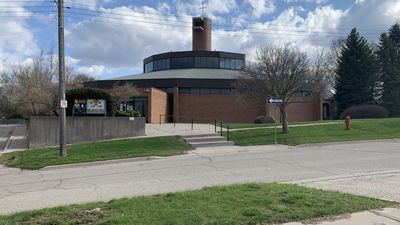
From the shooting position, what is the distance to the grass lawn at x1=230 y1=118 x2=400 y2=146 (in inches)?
943

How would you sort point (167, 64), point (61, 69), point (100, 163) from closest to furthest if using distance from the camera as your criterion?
1. point (100, 163)
2. point (61, 69)
3. point (167, 64)

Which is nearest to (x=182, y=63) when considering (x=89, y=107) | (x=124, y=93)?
(x=124, y=93)

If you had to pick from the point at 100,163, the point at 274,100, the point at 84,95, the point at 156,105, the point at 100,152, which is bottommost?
the point at 100,163

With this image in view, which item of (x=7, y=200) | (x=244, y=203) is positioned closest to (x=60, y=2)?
(x=7, y=200)

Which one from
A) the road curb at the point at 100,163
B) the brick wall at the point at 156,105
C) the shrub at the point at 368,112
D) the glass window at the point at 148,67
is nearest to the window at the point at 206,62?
the glass window at the point at 148,67

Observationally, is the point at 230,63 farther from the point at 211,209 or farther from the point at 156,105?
the point at 211,209

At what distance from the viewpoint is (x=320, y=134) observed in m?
26.0

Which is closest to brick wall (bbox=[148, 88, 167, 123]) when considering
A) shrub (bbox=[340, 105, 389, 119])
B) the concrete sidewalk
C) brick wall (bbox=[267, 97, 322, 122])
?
brick wall (bbox=[267, 97, 322, 122])

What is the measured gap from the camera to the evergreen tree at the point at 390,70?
56.6 metres

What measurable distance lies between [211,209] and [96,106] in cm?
2208

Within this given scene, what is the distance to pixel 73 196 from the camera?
31.5 ft

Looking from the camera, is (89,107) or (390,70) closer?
(89,107)

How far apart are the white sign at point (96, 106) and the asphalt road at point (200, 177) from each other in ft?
36.2

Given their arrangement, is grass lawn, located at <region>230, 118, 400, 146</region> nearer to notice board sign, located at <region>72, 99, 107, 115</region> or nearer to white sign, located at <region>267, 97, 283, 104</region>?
white sign, located at <region>267, 97, 283, 104</region>
